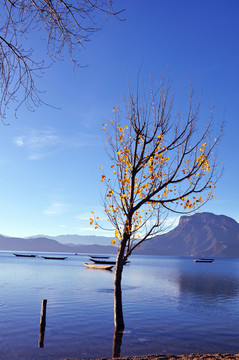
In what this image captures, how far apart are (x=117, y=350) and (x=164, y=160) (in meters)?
10.3

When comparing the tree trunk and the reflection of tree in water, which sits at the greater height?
the tree trunk

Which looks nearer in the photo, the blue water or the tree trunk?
the blue water

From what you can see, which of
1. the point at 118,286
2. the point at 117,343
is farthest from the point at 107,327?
the point at 118,286

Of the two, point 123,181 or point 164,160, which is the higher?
point 164,160

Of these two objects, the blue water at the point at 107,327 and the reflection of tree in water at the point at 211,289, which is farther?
the reflection of tree in water at the point at 211,289

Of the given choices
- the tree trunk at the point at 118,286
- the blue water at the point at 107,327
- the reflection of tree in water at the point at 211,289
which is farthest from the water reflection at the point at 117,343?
the reflection of tree in water at the point at 211,289

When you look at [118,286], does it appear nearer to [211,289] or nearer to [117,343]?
[117,343]

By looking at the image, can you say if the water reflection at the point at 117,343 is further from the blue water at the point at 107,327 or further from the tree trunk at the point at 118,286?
the tree trunk at the point at 118,286

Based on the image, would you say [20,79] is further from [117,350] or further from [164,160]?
[117,350]

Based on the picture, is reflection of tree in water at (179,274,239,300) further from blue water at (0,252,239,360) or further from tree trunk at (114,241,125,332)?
tree trunk at (114,241,125,332)

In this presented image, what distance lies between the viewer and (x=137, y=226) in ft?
59.1

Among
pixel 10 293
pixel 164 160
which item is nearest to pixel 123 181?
pixel 164 160

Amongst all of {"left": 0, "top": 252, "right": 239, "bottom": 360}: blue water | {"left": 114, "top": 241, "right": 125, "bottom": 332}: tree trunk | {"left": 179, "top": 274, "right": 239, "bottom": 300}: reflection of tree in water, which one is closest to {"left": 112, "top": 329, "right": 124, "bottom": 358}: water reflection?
{"left": 0, "top": 252, "right": 239, "bottom": 360}: blue water

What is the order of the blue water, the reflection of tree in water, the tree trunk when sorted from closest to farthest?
the blue water
the tree trunk
the reflection of tree in water
